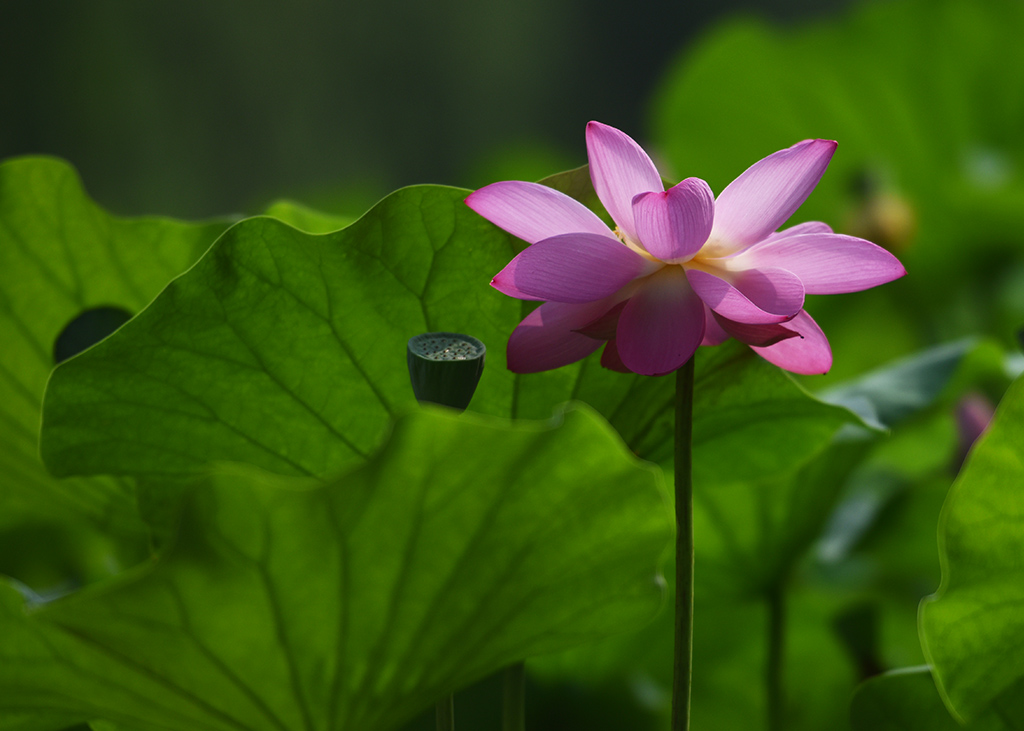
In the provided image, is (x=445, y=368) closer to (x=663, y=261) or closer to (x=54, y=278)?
(x=663, y=261)

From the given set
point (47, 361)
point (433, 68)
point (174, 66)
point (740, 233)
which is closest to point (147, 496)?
point (47, 361)

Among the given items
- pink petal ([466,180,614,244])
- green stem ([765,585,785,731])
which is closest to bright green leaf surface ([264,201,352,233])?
pink petal ([466,180,614,244])

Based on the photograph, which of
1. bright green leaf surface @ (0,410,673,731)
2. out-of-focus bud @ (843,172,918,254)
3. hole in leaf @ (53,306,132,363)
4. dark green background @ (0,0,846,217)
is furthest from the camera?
dark green background @ (0,0,846,217)

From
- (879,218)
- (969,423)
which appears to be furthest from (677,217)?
(879,218)

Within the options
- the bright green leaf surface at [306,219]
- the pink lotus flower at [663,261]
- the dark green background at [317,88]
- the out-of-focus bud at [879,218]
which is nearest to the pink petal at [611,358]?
the pink lotus flower at [663,261]

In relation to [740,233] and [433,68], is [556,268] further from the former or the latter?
[433,68]

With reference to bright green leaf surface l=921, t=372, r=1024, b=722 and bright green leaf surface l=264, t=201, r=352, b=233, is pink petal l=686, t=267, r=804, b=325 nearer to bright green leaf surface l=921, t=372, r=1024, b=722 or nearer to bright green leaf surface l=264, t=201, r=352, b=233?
bright green leaf surface l=921, t=372, r=1024, b=722

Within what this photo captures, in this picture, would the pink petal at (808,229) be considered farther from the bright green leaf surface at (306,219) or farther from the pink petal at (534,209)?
the bright green leaf surface at (306,219)
